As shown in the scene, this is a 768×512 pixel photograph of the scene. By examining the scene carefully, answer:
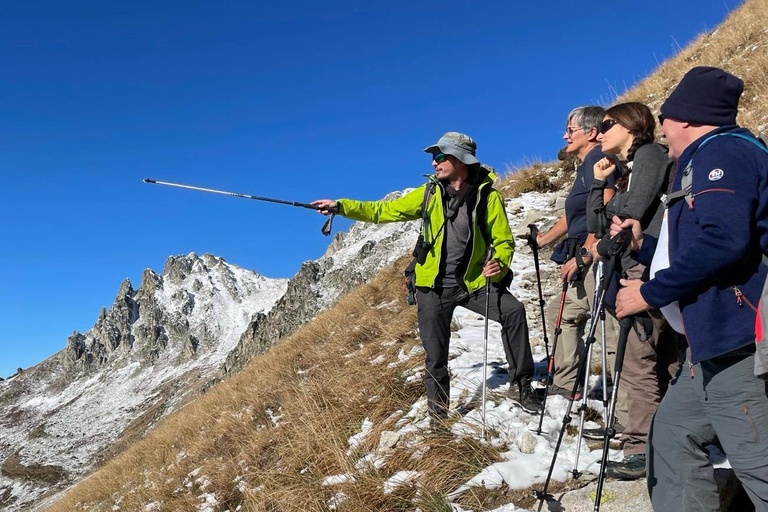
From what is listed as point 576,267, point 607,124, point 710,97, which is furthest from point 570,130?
point 710,97

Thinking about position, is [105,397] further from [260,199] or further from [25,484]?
[260,199]

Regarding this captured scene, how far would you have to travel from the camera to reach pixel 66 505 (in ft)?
44.9

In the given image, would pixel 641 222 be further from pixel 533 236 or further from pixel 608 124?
pixel 533 236

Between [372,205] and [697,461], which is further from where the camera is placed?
[372,205]

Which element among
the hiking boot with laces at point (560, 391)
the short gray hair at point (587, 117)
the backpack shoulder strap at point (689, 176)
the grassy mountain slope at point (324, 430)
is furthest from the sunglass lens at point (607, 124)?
the grassy mountain slope at point (324, 430)

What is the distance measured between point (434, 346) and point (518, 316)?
0.96m

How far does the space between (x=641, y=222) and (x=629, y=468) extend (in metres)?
1.91

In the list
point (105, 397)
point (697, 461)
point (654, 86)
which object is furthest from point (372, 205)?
point (105, 397)

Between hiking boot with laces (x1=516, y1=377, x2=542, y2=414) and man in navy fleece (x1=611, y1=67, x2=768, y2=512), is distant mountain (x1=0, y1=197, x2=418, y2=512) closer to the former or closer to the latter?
hiking boot with laces (x1=516, y1=377, x2=542, y2=414)

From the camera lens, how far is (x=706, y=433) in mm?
2762

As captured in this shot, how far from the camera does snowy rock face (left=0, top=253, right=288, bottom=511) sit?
375ft

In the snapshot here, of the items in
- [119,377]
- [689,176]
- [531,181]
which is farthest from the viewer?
[119,377]

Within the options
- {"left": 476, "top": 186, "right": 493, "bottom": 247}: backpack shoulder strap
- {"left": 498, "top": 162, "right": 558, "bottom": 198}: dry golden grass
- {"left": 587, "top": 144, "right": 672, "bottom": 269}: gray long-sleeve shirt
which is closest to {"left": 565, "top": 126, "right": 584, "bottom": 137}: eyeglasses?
{"left": 476, "top": 186, "right": 493, "bottom": 247}: backpack shoulder strap

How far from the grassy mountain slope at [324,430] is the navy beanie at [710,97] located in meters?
3.14
